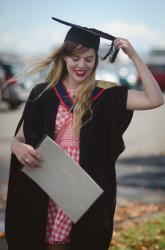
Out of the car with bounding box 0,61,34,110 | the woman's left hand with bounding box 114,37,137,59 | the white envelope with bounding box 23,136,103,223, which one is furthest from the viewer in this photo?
the car with bounding box 0,61,34,110

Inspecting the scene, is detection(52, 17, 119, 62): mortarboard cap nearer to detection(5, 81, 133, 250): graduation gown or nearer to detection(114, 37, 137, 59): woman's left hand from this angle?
detection(114, 37, 137, 59): woman's left hand

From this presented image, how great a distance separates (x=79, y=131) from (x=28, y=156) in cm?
31

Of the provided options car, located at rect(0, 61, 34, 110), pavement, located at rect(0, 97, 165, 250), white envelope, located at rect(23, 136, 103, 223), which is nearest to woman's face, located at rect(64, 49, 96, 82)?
white envelope, located at rect(23, 136, 103, 223)

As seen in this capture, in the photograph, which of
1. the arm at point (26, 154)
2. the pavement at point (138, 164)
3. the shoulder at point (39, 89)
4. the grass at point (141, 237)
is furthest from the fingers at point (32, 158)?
the grass at point (141, 237)

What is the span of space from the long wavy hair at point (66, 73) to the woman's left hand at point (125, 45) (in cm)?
18

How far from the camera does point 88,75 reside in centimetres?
327

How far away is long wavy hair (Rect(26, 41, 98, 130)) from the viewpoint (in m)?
3.19

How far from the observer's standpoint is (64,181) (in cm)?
307

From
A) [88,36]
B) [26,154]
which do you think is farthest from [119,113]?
[26,154]

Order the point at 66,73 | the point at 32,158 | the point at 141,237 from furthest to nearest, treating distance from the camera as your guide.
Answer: the point at 141,237
the point at 66,73
the point at 32,158

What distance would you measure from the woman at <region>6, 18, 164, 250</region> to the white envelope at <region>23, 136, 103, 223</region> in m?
0.11

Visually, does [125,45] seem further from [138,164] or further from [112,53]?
[138,164]

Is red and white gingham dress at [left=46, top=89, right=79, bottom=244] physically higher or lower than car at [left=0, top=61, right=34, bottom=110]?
higher

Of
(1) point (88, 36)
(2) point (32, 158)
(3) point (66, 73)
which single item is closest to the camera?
(2) point (32, 158)
